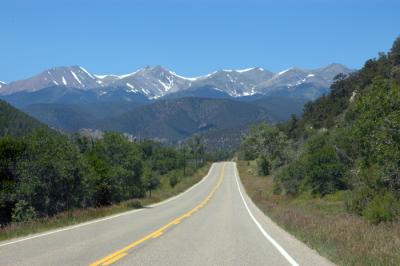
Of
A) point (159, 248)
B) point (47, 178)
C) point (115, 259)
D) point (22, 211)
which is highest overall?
point (47, 178)

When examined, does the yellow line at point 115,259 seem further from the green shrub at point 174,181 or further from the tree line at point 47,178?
Answer: the green shrub at point 174,181

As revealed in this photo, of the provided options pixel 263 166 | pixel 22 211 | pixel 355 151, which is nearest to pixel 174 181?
pixel 263 166

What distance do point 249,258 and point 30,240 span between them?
22.1 feet

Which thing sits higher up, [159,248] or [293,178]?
[293,178]

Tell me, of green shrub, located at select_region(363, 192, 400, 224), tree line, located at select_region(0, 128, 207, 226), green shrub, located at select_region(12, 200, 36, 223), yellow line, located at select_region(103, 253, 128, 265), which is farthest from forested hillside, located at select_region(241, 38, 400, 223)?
green shrub, located at select_region(12, 200, 36, 223)

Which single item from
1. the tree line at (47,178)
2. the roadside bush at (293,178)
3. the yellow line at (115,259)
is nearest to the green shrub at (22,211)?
the tree line at (47,178)

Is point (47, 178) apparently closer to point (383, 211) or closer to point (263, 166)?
point (383, 211)

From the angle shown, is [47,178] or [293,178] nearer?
[47,178]

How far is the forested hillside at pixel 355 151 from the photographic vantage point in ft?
86.6

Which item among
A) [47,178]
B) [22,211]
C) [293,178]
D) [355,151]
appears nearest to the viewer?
[22,211]

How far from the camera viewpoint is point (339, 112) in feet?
297

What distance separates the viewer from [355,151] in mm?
45750

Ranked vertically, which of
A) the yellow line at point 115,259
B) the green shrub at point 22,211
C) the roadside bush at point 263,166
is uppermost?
the roadside bush at point 263,166

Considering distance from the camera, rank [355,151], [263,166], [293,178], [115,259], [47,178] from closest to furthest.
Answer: [115,259]
[47,178]
[355,151]
[293,178]
[263,166]
